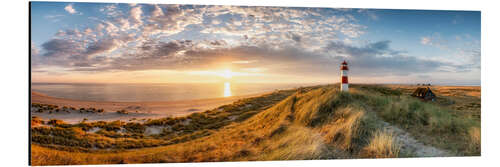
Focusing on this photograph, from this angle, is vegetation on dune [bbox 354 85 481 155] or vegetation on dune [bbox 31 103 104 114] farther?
vegetation on dune [bbox 31 103 104 114]

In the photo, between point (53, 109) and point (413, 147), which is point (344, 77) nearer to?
point (413, 147)

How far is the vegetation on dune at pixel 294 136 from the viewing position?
406 cm

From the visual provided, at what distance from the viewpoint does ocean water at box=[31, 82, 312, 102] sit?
494 cm

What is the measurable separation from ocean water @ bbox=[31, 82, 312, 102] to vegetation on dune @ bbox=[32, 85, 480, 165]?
62 cm

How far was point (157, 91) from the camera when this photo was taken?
5.44 metres

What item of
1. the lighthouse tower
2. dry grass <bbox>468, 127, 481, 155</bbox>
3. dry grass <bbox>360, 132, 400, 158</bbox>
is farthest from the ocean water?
dry grass <bbox>468, 127, 481, 155</bbox>

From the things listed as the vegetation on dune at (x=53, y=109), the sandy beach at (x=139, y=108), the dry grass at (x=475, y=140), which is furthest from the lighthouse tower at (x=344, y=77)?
the vegetation on dune at (x=53, y=109)

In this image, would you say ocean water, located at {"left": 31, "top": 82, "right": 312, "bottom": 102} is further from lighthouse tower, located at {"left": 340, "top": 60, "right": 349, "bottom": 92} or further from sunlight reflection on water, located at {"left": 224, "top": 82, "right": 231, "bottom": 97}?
lighthouse tower, located at {"left": 340, "top": 60, "right": 349, "bottom": 92}

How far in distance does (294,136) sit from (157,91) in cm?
339

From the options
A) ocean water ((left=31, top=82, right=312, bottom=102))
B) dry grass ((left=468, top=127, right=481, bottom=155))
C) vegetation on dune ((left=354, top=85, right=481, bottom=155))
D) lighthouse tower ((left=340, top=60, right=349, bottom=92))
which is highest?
lighthouse tower ((left=340, top=60, right=349, bottom=92))

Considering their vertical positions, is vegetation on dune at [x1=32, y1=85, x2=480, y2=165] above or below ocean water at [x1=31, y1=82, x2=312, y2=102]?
below

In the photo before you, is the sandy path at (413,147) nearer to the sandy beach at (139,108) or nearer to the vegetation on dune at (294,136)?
the vegetation on dune at (294,136)

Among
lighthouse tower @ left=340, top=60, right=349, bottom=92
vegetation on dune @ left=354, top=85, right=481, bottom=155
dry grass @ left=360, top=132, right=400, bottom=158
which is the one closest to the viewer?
dry grass @ left=360, top=132, right=400, bottom=158

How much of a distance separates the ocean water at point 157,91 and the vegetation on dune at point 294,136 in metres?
0.62
